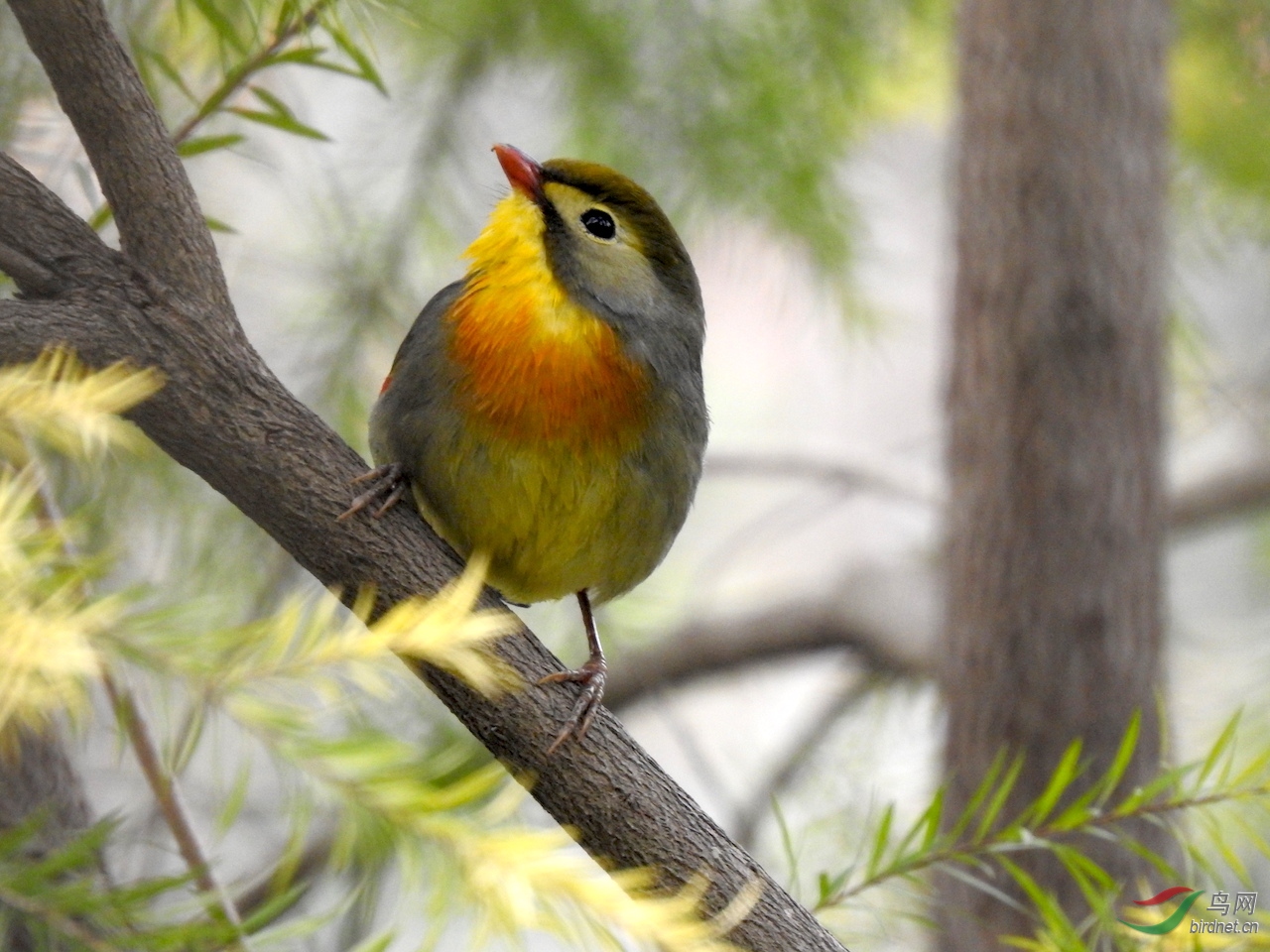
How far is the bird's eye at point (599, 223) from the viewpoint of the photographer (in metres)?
1.72

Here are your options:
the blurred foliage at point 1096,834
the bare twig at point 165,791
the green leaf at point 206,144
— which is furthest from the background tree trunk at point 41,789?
the blurred foliage at point 1096,834

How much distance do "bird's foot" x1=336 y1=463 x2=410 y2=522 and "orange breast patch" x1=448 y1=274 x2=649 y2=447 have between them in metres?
0.13

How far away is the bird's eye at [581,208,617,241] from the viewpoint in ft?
5.65

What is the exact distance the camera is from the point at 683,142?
2699mm

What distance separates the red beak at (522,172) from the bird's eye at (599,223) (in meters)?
0.06

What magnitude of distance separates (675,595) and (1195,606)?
337cm

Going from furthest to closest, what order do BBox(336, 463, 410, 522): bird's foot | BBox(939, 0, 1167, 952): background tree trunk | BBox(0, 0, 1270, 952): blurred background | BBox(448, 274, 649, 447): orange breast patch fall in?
1. BBox(939, 0, 1167, 952): background tree trunk
2. BBox(0, 0, 1270, 952): blurred background
3. BBox(448, 274, 649, 447): orange breast patch
4. BBox(336, 463, 410, 522): bird's foot

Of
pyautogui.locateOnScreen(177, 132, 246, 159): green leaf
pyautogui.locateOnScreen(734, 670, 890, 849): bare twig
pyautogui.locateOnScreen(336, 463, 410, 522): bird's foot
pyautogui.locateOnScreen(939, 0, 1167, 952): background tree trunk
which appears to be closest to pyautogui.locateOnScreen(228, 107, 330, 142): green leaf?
pyautogui.locateOnScreen(177, 132, 246, 159): green leaf

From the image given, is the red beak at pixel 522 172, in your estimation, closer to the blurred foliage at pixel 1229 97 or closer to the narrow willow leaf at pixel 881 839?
the narrow willow leaf at pixel 881 839

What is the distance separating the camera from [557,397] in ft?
5.05

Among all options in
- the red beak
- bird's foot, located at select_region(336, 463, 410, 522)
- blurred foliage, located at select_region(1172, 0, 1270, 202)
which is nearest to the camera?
bird's foot, located at select_region(336, 463, 410, 522)

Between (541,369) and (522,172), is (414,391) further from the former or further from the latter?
(522,172)

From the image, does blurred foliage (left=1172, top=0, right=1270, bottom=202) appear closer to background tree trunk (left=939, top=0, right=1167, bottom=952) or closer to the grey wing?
background tree trunk (left=939, top=0, right=1167, bottom=952)

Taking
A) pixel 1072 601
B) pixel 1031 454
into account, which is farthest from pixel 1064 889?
pixel 1031 454
